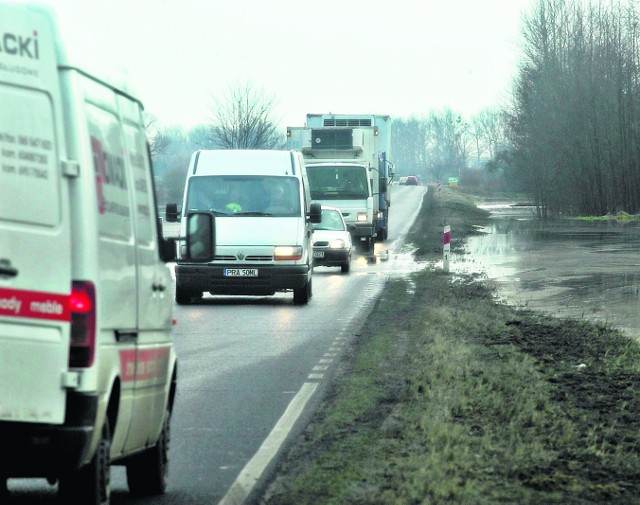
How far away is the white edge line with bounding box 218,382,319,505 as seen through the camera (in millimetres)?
7390

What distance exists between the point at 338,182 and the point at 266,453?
31.8m

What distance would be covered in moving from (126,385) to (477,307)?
15690 mm

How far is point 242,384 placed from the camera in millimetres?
12695

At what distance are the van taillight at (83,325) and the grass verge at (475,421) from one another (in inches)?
80.9

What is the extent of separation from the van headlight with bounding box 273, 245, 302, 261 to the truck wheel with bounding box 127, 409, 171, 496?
15.2 metres

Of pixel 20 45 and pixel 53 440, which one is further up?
pixel 20 45

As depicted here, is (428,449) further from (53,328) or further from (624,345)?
(624,345)

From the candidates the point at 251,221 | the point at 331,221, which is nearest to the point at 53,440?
the point at 251,221

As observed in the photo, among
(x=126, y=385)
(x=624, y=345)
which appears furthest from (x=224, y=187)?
(x=126, y=385)

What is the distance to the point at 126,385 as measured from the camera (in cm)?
614

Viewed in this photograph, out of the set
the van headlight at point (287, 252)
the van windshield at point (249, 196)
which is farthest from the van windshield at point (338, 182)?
the van headlight at point (287, 252)

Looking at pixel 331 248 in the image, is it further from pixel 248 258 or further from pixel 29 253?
pixel 29 253

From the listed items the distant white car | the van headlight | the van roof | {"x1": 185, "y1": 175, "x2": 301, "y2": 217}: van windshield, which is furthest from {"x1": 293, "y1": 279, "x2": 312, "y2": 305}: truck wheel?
the distant white car

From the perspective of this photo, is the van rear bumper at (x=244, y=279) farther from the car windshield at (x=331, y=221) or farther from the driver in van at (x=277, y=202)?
the car windshield at (x=331, y=221)
